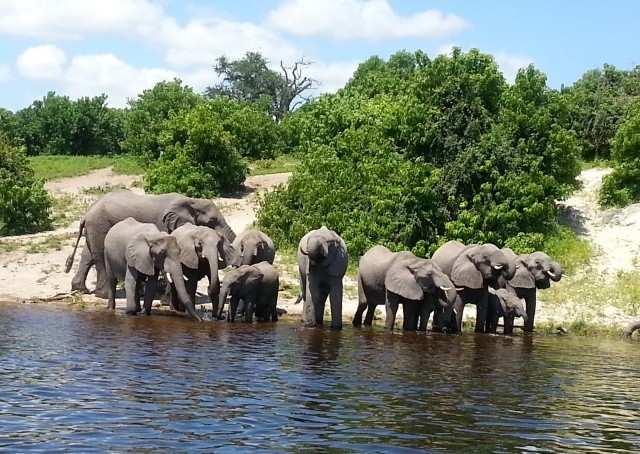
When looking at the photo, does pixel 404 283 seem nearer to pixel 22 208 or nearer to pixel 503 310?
pixel 503 310

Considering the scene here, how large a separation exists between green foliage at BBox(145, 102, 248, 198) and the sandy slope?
892 mm

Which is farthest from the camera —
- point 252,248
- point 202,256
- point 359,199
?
point 359,199

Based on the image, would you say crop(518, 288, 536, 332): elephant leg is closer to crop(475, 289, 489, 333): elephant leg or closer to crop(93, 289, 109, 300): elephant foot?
crop(475, 289, 489, 333): elephant leg

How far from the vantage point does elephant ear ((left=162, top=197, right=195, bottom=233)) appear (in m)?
26.3

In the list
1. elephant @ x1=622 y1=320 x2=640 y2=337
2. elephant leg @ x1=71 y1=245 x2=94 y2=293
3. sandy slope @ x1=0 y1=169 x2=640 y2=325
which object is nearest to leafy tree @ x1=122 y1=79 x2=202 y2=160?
sandy slope @ x1=0 y1=169 x2=640 y2=325

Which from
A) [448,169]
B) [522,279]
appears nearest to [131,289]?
[522,279]

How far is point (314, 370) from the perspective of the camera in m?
16.0

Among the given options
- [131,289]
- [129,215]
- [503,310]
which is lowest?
[503,310]

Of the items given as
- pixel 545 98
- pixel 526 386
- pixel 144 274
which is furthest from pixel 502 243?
pixel 526 386

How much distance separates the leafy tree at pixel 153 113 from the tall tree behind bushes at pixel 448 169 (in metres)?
15.4

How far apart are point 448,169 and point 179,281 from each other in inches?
510

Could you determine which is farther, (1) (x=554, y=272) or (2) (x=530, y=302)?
(1) (x=554, y=272)

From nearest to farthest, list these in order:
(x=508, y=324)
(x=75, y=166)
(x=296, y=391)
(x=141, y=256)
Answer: (x=296, y=391) → (x=141, y=256) → (x=508, y=324) → (x=75, y=166)

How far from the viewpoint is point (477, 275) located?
2359cm
